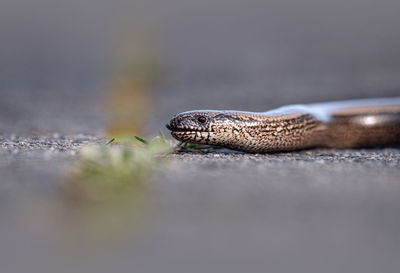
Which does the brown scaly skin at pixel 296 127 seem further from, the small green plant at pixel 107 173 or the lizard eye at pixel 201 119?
the small green plant at pixel 107 173

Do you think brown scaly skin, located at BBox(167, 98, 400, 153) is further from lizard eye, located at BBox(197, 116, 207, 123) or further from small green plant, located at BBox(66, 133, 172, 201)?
small green plant, located at BBox(66, 133, 172, 201)

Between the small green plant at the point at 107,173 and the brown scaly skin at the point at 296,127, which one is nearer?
the small green plant at the point at 107,173

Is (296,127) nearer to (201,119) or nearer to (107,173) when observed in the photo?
(201,119)

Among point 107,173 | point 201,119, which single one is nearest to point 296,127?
point 201,119

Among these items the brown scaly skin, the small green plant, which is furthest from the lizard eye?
the small green plant

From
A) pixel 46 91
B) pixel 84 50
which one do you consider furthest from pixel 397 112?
pixel 84 50

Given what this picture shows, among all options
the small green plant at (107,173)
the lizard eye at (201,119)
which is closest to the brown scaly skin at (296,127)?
the lizard eye at (201,119)

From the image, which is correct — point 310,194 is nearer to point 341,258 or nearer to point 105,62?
point 341,258

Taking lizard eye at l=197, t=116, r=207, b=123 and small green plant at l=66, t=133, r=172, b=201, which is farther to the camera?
lizard eye at l=197, t=116, r=207, b=123
